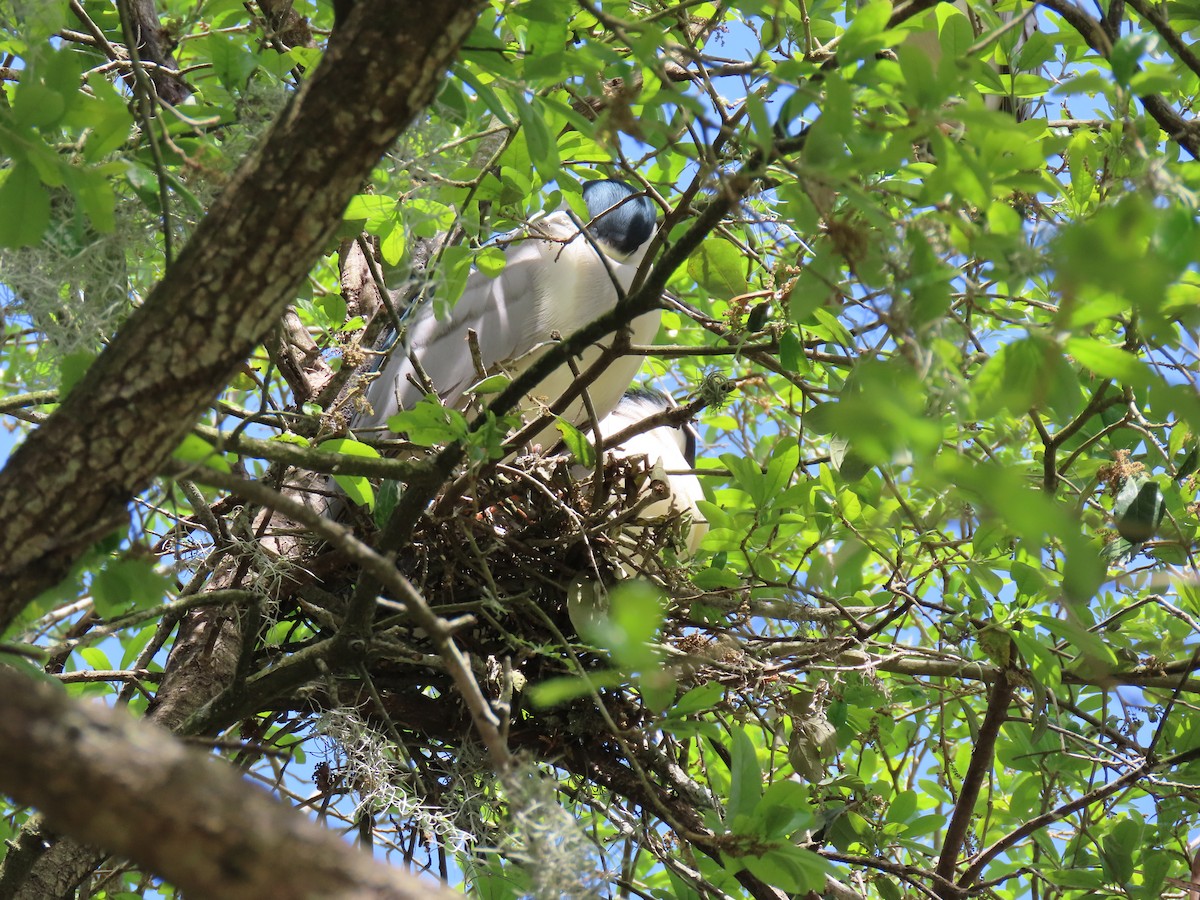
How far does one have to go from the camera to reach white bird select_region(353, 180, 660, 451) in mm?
1931

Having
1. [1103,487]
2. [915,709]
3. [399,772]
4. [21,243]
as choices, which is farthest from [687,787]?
[21,243]

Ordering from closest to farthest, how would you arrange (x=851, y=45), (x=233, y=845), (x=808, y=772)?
(x=233, y=845) → (x=851, y=45) → (x=808, y=772)

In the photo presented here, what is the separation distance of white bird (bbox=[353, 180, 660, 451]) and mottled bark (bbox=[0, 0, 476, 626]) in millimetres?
1087

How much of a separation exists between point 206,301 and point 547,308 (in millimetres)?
1214

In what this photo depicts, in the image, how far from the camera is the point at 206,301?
76 cm

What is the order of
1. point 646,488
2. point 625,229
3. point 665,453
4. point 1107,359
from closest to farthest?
point 1107,359 → point 646,488 → point 625,229 → point 665,453

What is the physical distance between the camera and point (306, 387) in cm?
185

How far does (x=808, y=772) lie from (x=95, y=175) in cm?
116

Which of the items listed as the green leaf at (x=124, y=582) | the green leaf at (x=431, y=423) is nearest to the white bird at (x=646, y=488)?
the green leaf at (x=431, y=423)

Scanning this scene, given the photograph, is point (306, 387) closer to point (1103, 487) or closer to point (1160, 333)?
point (1103, 487)

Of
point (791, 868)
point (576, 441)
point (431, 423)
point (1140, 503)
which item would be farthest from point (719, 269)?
point (791, 868)

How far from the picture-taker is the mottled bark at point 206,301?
755mm

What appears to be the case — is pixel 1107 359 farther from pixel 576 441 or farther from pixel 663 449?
pixel 663 449

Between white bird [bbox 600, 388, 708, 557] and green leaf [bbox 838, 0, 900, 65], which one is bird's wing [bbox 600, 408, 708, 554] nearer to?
white bird [bbox 600, 388, 708, 557]
